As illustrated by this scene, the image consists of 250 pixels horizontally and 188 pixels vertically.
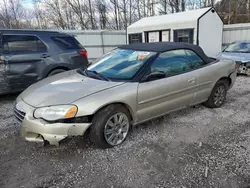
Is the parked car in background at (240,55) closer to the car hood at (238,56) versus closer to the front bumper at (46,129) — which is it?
the car hood at (238,56)

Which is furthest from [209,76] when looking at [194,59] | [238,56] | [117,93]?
[238,56]


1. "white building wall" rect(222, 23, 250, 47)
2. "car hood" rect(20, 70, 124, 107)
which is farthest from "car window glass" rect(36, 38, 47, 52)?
"white building wall" rect(222, 23, 250, 47)

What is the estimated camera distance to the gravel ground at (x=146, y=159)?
219cm

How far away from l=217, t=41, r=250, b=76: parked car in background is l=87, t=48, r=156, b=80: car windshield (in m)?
5.63

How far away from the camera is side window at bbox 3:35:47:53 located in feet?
15.0

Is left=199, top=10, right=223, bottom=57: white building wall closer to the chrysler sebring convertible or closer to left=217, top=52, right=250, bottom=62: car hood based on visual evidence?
left=217, top=52, right=250, bottom=62: car hood

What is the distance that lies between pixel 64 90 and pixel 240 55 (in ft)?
23.9

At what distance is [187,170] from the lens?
2.33 metres

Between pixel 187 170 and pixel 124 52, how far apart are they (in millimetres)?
2170

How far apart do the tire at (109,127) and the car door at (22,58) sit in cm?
299

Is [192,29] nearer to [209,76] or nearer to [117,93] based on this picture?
[209,76]

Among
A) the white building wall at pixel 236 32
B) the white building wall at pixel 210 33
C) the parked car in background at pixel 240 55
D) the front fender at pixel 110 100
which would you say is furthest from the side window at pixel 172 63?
the white building wall at pixel 236 32

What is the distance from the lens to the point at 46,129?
235 cm

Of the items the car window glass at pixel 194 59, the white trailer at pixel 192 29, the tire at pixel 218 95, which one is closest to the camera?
the car window glass at pixel 194 59
